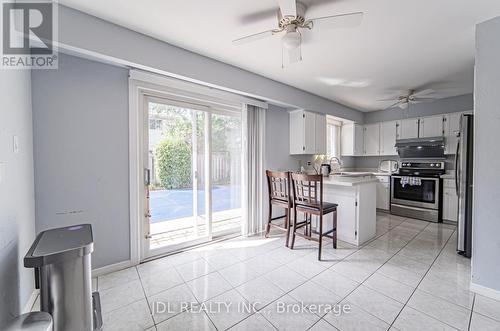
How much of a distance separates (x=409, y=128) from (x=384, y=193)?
153 centimetres

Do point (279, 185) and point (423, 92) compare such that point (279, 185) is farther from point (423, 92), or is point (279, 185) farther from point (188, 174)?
point (423, 92)

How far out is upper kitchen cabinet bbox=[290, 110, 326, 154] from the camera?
3855 mm

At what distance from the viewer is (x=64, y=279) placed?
1271mm

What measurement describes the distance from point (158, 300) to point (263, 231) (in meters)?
2.03

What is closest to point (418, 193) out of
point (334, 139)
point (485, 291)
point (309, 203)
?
point (334, 139)

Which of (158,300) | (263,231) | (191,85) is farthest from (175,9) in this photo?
(263,231)

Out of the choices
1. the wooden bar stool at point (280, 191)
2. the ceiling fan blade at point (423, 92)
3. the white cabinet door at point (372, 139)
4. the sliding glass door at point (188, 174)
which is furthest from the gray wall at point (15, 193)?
the white cabinet door at point (372, 139)

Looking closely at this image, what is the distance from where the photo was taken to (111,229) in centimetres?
226

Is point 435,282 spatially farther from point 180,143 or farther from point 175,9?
point 175,9

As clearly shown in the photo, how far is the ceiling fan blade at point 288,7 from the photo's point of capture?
4.65 feet

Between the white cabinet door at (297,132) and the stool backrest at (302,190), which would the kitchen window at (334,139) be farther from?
the stool backrest at (302,190)

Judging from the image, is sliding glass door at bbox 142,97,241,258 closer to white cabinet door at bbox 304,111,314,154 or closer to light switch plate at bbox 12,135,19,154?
light switch plate at bbox 12,135,19,154

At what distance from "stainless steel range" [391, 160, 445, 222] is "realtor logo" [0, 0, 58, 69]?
5710 mm

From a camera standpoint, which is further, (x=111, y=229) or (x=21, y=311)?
(x=111, y=229)
